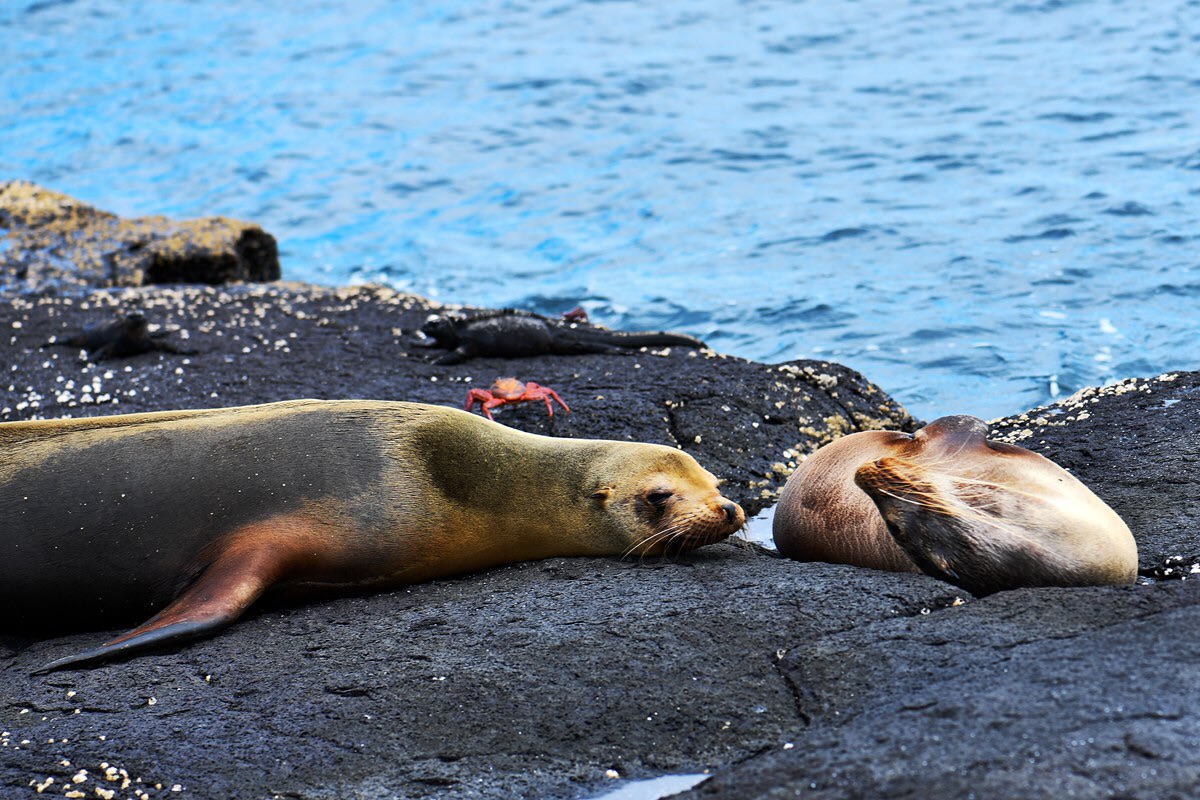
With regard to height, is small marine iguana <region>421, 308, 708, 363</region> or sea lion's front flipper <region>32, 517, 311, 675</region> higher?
sea lion's front flipper <region>32, 517, 311, 675</region>

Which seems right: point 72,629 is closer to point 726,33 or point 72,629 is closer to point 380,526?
point 380,526

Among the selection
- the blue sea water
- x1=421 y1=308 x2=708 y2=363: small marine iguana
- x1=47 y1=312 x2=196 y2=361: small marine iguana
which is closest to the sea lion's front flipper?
x1=421 y1=308 x2=708 y2=363: small marine iguana

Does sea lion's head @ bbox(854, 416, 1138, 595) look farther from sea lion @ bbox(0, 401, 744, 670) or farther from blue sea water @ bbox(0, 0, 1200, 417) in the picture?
blue sea water @ bbox(0, 0, 1200, 417)

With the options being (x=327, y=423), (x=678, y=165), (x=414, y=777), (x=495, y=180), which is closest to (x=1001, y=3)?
(x=678, y=165)

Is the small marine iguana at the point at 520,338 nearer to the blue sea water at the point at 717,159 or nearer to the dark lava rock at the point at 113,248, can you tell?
the blue sea water at the point at 717,159

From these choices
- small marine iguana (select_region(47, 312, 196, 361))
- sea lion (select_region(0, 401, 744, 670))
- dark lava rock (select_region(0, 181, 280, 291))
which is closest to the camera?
sea lion (select_region(0, 401, 744, 670))

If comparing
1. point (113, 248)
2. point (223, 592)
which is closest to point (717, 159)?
point (113, 248)

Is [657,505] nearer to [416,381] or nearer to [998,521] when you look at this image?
[998,521]

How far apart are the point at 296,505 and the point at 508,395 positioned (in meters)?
2.00

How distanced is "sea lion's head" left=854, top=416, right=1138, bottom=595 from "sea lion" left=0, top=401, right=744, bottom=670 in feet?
2.46

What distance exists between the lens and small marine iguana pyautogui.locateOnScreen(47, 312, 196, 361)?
780 centimetres

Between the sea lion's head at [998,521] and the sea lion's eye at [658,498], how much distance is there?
80 centimetres

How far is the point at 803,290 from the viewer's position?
11422mm

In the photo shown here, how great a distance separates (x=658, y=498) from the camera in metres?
4.89
